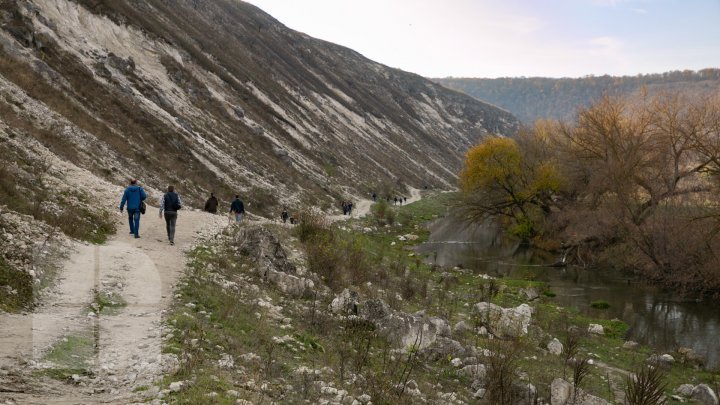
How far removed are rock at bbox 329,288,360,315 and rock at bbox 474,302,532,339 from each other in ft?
15.5

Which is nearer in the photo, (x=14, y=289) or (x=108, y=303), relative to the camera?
(x=14, y=289)

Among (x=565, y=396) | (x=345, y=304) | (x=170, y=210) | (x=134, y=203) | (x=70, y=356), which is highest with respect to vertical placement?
(x=134, y=203)

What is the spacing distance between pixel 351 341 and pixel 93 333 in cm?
523

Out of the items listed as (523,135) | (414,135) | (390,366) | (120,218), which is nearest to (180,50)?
(523,135)

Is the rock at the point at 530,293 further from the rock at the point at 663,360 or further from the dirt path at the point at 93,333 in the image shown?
the dirt path at the point at 93,333

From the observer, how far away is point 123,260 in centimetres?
1255

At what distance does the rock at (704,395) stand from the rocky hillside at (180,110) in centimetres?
1798

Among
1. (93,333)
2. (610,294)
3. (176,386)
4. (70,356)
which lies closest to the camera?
(176,386)

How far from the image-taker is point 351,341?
37.0 feet

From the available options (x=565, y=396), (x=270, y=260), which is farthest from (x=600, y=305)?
(x=270, y=260)

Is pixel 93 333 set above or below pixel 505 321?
above

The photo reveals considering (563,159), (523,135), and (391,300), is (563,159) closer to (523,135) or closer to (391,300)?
(523,135)

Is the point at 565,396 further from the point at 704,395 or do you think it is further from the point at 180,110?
the point at 180,110

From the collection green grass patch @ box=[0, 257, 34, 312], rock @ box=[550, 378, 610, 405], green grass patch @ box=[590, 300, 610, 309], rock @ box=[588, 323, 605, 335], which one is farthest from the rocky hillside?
green grass patch @ box=[590, 300, 610, 309]
